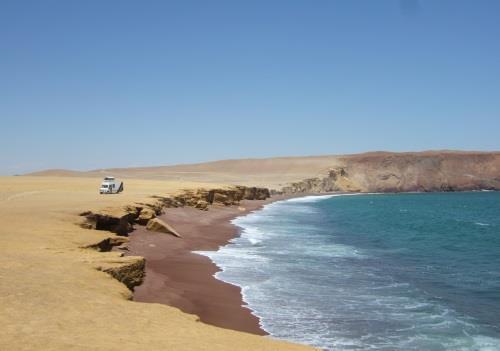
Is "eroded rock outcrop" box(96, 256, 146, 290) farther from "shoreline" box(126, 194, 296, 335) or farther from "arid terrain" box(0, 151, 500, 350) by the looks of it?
"shoreline" box(126, 194, 296, 335)

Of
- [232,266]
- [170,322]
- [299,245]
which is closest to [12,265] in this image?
[170,322]

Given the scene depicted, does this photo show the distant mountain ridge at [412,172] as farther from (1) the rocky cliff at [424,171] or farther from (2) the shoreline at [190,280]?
(2) the shoreline at [190,280]

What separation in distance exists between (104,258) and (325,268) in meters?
12.1

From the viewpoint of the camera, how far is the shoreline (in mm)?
15859

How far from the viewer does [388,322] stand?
15.9m

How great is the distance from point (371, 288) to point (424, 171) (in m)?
155

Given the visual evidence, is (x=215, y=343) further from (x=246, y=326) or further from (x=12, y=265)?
(x=12, y=265)

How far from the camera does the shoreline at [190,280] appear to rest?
15.9 metres

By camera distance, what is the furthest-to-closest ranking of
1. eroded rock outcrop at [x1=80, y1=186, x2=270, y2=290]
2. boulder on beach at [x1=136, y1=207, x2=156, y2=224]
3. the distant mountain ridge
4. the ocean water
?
the distant mountain ridge, boulder on beach at [x1=136, y1=207, x2=156, y2=224], eroded rock outcrop at [x1=80, y1=186, x2=270, y2=290], the ocean water

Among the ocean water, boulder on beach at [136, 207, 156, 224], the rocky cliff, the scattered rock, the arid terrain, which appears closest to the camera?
the arid terrain

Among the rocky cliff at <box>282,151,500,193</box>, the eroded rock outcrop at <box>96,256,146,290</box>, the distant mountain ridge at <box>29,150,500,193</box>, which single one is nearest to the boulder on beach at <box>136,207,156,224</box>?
the eroded rock outcrop at <box>96,256,146,290</box>

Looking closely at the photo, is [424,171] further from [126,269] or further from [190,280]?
[126,269]

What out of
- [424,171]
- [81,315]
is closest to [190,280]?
[81,315]

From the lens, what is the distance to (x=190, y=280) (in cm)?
2064
